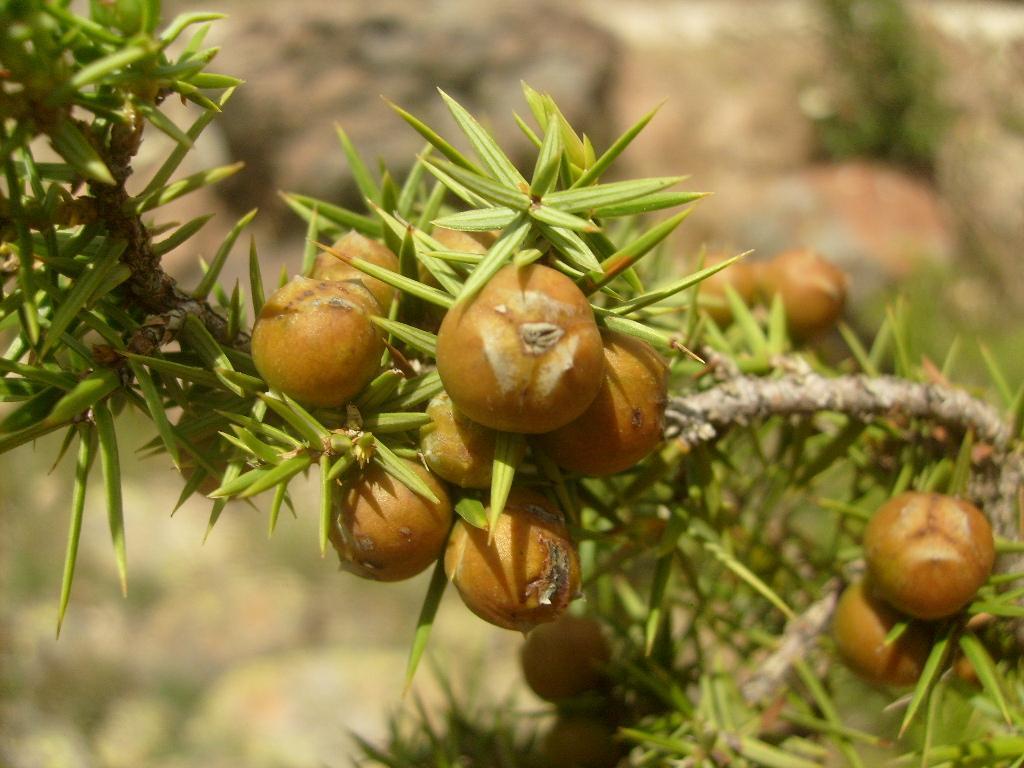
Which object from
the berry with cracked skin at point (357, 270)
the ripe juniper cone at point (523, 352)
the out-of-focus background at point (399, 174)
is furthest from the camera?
the out-of-focus background at point (399, 174)

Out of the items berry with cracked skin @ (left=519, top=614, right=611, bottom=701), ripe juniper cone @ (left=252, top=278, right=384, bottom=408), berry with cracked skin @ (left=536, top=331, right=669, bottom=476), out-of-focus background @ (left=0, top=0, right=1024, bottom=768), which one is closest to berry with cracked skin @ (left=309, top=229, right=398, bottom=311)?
ripe juniper cone @ (left=252, top=278, right=384, bottom=408)

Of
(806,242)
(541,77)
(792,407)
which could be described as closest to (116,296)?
(792,407)

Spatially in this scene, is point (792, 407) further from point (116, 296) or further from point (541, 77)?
point (541, 77)

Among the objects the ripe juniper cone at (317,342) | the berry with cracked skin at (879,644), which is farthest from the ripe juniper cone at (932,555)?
the ripe juniper cone at (317,342)

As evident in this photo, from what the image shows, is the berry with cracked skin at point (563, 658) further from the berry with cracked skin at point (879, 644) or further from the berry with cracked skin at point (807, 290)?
the berry with cracked skin at point (807, 290)

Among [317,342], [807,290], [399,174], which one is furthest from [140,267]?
[399,174]
